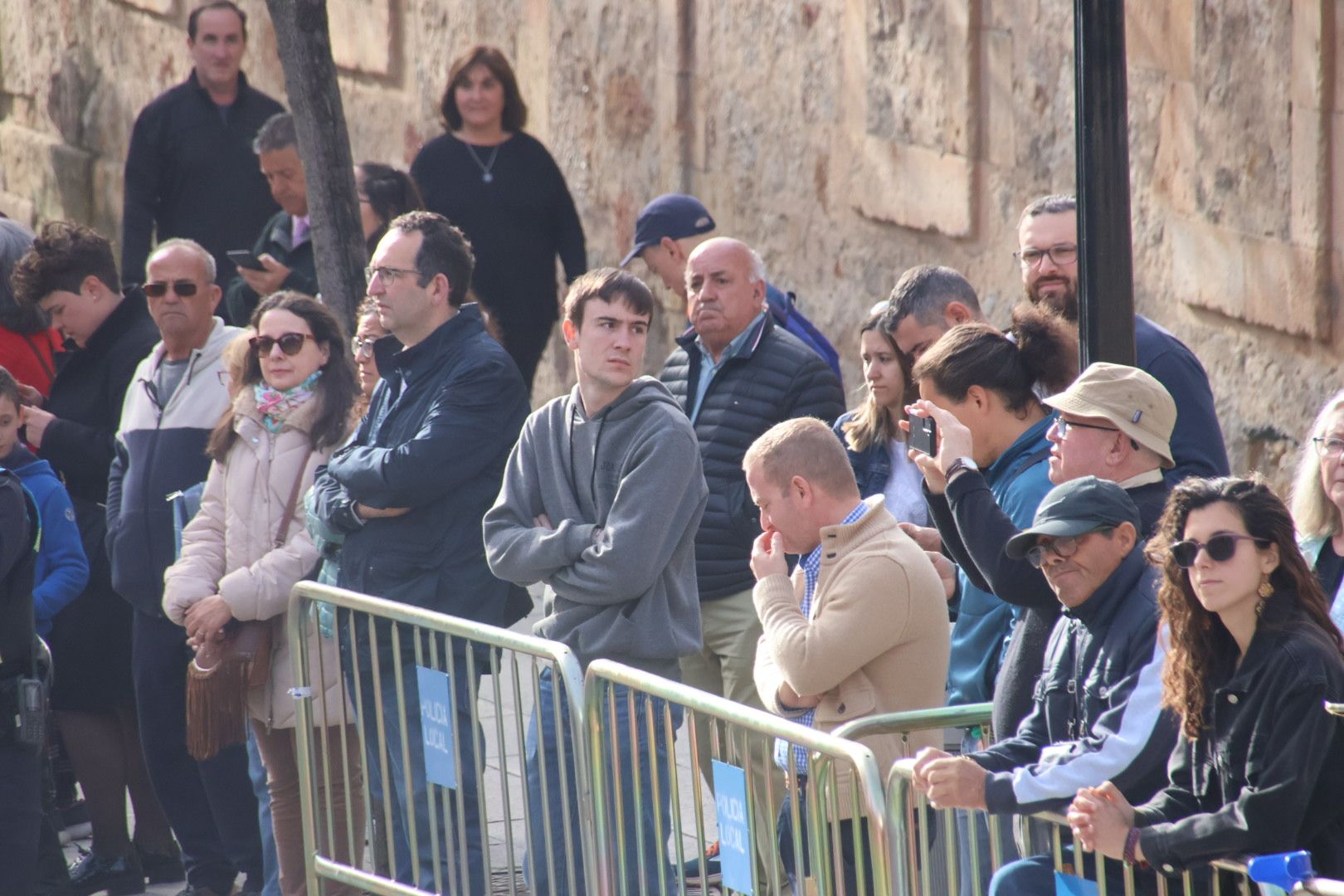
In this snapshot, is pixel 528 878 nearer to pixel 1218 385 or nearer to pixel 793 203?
→ pixel 1218 385

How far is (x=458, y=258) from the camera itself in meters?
5.66

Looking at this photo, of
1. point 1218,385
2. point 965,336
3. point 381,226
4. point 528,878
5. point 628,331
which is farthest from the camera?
point 381,226

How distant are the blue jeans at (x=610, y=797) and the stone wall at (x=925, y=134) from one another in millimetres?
2911

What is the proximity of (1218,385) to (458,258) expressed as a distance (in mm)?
2758

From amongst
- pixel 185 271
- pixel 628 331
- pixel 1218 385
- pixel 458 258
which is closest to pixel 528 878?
pixel 628 331

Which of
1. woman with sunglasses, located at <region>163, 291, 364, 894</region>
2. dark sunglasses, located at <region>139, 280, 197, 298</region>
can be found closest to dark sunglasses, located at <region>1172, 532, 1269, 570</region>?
woman with sunglasses, located at <region>163, 291, 364, 894</region>

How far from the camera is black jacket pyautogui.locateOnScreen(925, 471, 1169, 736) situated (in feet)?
12.8

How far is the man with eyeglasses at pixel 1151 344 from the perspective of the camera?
455cm

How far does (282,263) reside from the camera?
8.18 metres

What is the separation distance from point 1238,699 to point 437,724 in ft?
7.02

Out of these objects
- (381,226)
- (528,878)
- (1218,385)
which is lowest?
(528,878)

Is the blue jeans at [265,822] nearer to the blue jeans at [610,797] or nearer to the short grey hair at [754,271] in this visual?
the blue jeans at [610,797]

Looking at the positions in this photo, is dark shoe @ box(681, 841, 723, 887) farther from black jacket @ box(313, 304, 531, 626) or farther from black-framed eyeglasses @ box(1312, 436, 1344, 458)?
black-framed eyeglasses @ box(1312, 436, 1344, 458)

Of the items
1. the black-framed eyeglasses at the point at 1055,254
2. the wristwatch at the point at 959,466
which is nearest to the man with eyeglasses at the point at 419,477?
the black-framed eyeglasses at the point at 1055,254
